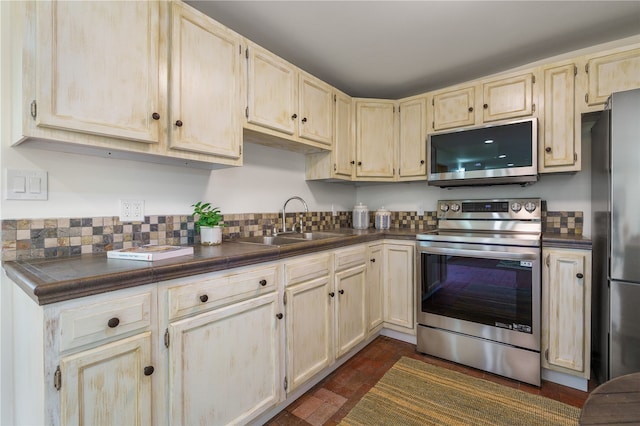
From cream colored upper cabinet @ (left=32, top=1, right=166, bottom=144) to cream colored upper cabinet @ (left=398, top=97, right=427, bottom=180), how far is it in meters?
2.02

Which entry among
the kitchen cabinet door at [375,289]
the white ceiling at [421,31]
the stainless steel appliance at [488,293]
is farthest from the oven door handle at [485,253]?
the white ceiling at [421,31]

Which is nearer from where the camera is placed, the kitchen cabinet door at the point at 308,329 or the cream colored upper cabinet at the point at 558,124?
the kitchen cabinet door at the point at 308,329

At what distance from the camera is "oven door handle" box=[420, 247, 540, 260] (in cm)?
187

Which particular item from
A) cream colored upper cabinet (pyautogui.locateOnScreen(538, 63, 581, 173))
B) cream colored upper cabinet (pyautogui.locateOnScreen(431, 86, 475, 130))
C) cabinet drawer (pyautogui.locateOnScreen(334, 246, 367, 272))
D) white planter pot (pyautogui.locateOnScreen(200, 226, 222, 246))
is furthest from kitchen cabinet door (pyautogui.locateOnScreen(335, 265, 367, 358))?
cream colored upper cabinet (pyautogui.locateOnScreen(538, 63, 581, 173))

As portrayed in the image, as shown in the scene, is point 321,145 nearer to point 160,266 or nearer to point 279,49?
point 279,49

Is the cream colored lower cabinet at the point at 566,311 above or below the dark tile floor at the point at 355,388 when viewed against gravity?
above

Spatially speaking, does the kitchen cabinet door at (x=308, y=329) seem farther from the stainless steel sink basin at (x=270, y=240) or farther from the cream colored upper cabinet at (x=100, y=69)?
the cream colored upper cabinet at (x=100, y=69)

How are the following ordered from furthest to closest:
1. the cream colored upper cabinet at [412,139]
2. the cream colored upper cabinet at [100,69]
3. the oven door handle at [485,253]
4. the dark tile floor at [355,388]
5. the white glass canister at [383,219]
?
the white glass canister at [383,219], the cream colored upper cabinet at [412,139], the oven door handle at [485,253], the dark tile floor at [355,388], the cream colored upper cabinet at [100,69]

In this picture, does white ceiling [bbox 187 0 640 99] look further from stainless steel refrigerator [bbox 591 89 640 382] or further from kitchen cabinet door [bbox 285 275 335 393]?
kitchen cabinet door [bbox 285 275 335 393]

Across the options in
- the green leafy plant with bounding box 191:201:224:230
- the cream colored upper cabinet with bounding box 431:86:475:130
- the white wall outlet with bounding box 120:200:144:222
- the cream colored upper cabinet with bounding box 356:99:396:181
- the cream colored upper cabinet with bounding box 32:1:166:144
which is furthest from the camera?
the cream colored upper cabinet with bounding box 356:99:396:181

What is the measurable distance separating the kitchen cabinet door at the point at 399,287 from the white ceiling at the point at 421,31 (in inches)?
59.7

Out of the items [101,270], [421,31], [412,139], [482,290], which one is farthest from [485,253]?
[101,270]

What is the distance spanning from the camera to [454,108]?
7.96 feet

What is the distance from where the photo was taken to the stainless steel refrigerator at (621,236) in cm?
157
